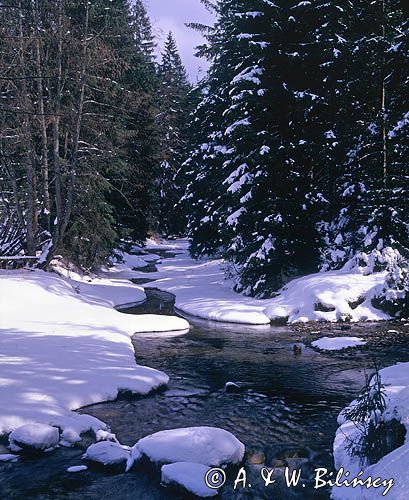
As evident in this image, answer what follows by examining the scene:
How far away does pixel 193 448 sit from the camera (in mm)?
6293

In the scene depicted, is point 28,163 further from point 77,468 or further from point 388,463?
point 388,463

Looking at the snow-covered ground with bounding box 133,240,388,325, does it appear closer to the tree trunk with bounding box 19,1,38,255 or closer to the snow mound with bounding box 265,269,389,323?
the snow mound with bounding box 265,269,389,323

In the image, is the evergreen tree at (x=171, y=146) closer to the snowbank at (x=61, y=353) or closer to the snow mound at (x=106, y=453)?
the snowbank at (x=61, y=353)

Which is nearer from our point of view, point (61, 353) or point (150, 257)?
point (61, 353)

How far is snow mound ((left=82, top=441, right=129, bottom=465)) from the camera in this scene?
6250 millimetres

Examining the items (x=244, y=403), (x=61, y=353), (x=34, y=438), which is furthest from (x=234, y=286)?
(x=34, y=438)

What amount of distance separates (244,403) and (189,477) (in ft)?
10.2

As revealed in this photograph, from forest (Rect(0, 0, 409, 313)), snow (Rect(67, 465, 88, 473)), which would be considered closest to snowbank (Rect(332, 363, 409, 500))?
snow (Rect(67, 465, 88, 473))

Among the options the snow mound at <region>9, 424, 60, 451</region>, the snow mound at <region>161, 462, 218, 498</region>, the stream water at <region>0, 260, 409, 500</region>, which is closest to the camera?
the snow mound at <region>161, 462, 218, 498</region>

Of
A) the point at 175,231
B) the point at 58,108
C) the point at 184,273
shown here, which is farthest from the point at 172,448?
the point at 175,231

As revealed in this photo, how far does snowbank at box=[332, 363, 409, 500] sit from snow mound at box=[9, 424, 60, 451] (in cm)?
392

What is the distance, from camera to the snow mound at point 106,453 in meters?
6.25

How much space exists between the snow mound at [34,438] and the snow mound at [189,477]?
6.32 ft

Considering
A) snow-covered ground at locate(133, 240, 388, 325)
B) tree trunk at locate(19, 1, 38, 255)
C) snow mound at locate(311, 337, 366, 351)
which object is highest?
tree trunk at locate(19, 1, 38, 255)
